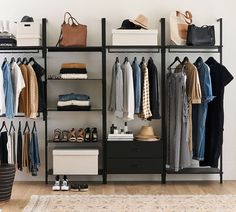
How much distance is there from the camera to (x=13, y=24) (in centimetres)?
594

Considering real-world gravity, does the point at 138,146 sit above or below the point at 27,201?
above

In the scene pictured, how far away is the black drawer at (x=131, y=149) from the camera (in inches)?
222

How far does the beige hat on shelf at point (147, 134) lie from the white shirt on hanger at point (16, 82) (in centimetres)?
153

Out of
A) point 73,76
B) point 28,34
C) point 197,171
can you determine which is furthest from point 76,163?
point 28,34

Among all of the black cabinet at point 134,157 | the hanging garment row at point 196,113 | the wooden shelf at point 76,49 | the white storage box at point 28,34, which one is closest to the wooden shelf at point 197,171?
the hanging garment row at point 196,113

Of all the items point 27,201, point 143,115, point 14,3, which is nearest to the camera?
point 27,201

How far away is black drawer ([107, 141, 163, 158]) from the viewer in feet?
18.5

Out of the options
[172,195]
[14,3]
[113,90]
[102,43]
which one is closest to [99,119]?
[113,90]

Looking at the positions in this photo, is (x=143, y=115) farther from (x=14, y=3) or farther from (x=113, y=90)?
(x=14, y=3)

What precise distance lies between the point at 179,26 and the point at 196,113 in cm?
110

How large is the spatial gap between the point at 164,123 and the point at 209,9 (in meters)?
1.60

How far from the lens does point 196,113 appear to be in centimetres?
563

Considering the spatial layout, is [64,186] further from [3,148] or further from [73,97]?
[73,97]

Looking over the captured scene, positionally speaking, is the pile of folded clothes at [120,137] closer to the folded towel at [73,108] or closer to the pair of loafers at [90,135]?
the pair of loafers at [90,135]
